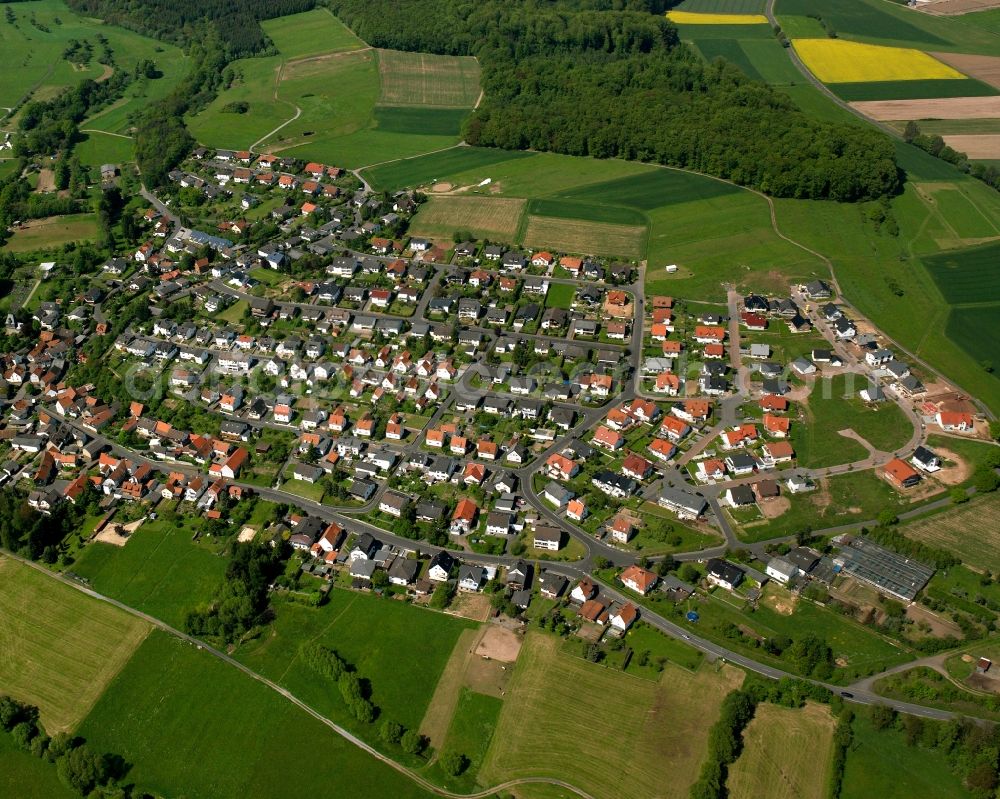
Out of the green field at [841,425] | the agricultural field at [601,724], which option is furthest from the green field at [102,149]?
the agricultural field at [601,724]

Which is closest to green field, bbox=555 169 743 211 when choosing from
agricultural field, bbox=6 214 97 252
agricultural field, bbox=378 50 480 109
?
agricultural field, bbox=378 50 480 109

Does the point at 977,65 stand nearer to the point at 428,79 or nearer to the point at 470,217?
the point at 428,79

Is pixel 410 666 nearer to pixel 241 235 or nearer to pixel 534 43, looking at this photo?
pixel 241 235

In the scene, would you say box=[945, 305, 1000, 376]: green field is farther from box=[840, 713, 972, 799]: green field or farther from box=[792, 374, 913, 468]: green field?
box=[840, 713, 972, 799]: green field

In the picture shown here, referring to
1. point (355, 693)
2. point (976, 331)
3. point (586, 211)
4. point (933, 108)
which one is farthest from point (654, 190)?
point (355, 693)

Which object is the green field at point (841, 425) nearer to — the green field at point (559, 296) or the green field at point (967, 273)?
the green field at point (967, 273)

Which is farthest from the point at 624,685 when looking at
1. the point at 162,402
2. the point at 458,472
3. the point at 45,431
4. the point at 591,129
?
the point at 591,129
